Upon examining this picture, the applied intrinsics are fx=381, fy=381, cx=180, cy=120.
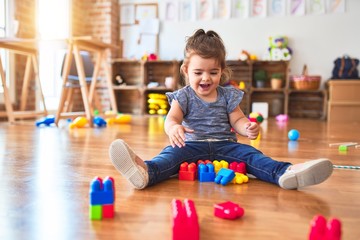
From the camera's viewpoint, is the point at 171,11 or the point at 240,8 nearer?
the point at 240,8

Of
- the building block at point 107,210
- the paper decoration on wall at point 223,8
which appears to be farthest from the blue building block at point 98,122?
the paper decoration on wall at point 223,8

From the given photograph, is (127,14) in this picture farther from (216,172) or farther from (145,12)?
(216,172)

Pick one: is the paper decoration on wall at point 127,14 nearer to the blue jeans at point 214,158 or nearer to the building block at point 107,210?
the blue jeans at point 214,158

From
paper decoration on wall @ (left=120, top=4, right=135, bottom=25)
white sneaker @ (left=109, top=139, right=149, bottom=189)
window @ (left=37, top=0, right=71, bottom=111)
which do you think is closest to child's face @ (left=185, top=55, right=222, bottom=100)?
white sneaker @ (left=109, top=139, right=149, bottom=189)

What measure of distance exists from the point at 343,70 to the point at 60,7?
3.58 meters

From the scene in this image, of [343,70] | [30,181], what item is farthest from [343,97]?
[30,181]

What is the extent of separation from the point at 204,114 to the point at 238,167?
0.80 ft

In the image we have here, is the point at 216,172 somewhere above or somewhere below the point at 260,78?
below

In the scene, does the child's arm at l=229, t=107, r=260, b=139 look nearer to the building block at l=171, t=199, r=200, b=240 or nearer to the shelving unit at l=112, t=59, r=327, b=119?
the building block at l=171, t=199, r=200, b=240

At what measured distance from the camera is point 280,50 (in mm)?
Result: 4840

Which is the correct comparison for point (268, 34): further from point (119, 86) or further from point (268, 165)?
point (268, 165)

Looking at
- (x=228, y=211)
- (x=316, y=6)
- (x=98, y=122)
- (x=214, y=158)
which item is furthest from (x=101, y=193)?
(x=316, y=6)

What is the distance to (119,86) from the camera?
5.19 meters

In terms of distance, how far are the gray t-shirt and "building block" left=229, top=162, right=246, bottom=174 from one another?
16cm
